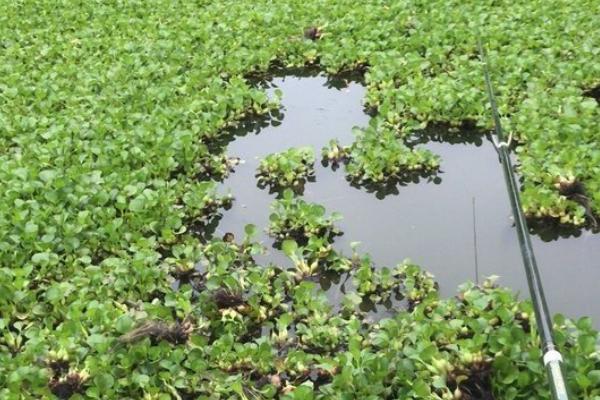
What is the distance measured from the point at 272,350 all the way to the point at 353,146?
6.27 feet

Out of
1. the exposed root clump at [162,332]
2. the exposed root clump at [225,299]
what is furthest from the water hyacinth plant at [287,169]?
the exposed root clump at [162,332]

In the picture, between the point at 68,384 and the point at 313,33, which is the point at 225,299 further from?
the point at 313,33

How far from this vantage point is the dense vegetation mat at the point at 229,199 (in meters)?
2.98

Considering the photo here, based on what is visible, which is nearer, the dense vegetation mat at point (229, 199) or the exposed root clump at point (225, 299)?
the dense vegetation mat at point (229, 199)

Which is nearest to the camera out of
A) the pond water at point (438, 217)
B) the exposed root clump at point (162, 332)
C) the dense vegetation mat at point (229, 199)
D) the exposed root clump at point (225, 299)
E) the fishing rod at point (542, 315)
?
the fishing rod at point (542, 315)

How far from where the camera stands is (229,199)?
175 inches

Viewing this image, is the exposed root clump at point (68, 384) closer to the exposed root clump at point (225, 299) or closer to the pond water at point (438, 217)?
the exposed root clump at point (225, 299)

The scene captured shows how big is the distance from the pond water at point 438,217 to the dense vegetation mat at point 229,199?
155mm

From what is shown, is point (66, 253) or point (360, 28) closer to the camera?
point (66, 253)

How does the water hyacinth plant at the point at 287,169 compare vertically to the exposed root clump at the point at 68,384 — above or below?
above

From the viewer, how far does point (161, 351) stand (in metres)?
3.08

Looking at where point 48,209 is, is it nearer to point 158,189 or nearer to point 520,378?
point 158,189

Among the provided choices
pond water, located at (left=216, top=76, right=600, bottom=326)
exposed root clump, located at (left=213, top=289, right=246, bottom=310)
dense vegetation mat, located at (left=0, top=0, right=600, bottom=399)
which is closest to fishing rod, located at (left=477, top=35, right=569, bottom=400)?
dense vegetation mat, located at (left=0, top=0, right=600, bottom=399)

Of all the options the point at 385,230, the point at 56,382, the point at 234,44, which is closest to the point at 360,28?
the point at 234,44
